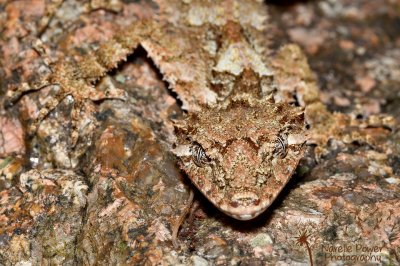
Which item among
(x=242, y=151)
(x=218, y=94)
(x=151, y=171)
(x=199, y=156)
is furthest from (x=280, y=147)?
(x=218, y=94)

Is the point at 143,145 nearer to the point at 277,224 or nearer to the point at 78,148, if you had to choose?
the point at 78,148

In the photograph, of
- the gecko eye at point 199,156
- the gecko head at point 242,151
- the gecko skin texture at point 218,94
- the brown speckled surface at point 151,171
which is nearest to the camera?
the gecko head at point 242,151

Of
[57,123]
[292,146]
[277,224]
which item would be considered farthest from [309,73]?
[57,123]

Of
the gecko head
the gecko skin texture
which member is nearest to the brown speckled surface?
the gecko skin texture

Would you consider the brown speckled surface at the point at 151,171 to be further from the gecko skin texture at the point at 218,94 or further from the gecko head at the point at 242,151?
the gecko head at the point at 242,151

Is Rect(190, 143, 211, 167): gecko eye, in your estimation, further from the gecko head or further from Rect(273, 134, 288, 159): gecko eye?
Rect(273, 134, 288, 159): gecko eye

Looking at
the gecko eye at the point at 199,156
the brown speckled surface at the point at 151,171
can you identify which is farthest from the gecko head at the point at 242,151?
the brown speckled surface at the point at 151,171

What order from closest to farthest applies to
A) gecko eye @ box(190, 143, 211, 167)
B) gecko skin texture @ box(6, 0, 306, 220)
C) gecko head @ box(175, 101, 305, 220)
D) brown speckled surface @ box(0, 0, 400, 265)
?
Result: 1. gecko head @ box(175, 101, 305, 220)
2. gecko skin texture @ box(6, 0, 306, 220)
3. brown speckled surface @ box(0, 0, 400, 265)
4. gecko eye @ box(190, 143, 211, 167)

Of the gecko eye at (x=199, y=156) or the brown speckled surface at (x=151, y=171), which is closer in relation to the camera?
the brown speckled surface at (x=151, y=171)
